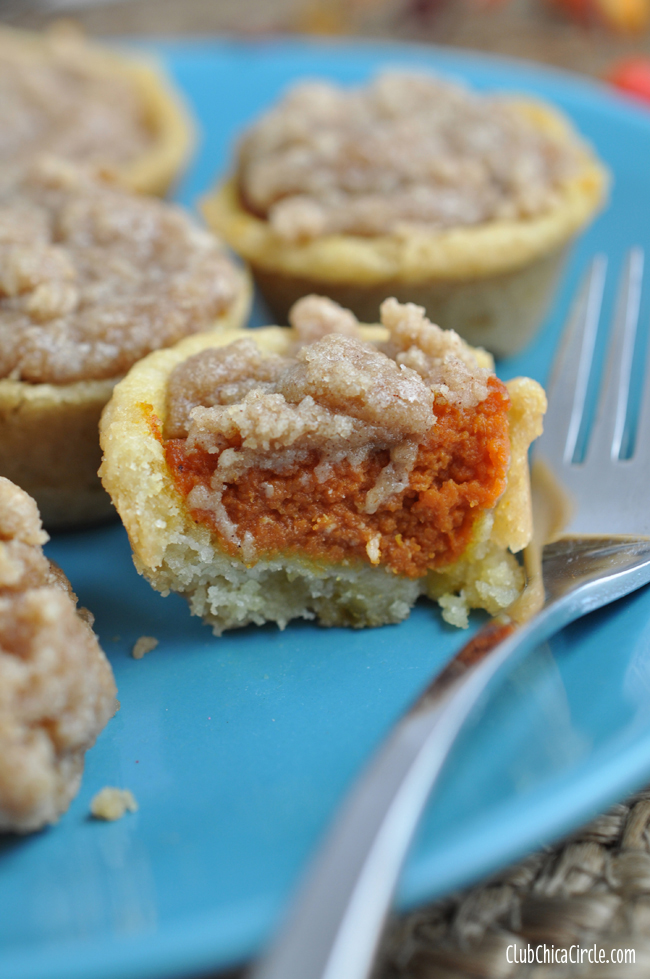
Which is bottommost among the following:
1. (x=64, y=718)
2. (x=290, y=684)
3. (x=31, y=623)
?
(x=290, y=684)

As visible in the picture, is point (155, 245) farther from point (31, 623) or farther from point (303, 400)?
point (31, 623)

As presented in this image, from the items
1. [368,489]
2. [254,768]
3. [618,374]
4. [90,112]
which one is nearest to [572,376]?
[618,374]

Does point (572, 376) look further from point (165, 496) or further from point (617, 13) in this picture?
point (617, 13)

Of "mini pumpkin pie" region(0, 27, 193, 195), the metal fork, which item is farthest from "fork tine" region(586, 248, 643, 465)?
"mini pumpkin pie" region(0, 27, 193, 195)

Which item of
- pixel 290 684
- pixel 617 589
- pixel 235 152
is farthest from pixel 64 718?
pixel 235 152

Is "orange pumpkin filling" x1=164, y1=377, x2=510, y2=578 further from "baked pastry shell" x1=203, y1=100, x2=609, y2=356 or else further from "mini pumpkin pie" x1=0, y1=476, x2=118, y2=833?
"baked pastry shell" x1=203, y1=100, x2=609, y2=356

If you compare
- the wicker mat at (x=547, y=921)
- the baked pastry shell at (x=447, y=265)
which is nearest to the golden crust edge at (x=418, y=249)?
the baked pastry shell at (x=447, y=265)
